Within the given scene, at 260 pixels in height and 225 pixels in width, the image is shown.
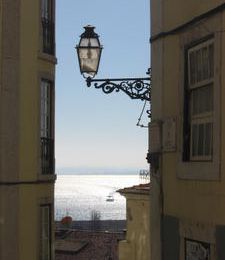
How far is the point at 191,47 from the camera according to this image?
8195 mm

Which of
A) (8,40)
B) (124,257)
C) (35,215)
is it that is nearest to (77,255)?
(124,257)

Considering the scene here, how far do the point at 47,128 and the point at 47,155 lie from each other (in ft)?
2.52

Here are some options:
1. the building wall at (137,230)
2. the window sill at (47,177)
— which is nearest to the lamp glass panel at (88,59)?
the window sill at (47,177)

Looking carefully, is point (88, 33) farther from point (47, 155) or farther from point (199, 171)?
point (47, 155)

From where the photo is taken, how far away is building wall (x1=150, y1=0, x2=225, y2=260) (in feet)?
24.5

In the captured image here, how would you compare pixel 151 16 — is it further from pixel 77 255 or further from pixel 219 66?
pixel 77 255

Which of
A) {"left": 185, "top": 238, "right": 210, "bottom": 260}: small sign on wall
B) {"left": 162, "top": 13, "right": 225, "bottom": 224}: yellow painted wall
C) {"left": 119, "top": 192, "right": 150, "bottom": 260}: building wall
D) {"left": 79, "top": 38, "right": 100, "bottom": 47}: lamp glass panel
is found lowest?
{"left": 119, "top": 192, "right": 150, "bottom": 260}: building wall

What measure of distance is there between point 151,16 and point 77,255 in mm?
23038

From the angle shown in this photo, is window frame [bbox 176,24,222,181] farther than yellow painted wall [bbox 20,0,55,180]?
No

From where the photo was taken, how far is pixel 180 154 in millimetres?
8336

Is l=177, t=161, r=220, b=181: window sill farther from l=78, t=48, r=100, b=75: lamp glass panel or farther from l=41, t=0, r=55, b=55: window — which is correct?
l=41, t=0, r=55, b=55: window

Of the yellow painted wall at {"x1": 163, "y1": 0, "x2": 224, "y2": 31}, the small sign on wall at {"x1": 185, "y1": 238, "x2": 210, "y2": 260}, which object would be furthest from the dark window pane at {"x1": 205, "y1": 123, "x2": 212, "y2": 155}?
the yellow painted wall at {"x1": 163, "y1": 0, "x2": 224, "y2": 31}

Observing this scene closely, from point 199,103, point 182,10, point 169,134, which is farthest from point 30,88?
point 199,103

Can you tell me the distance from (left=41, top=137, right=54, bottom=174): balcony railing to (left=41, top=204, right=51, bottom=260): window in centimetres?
97
